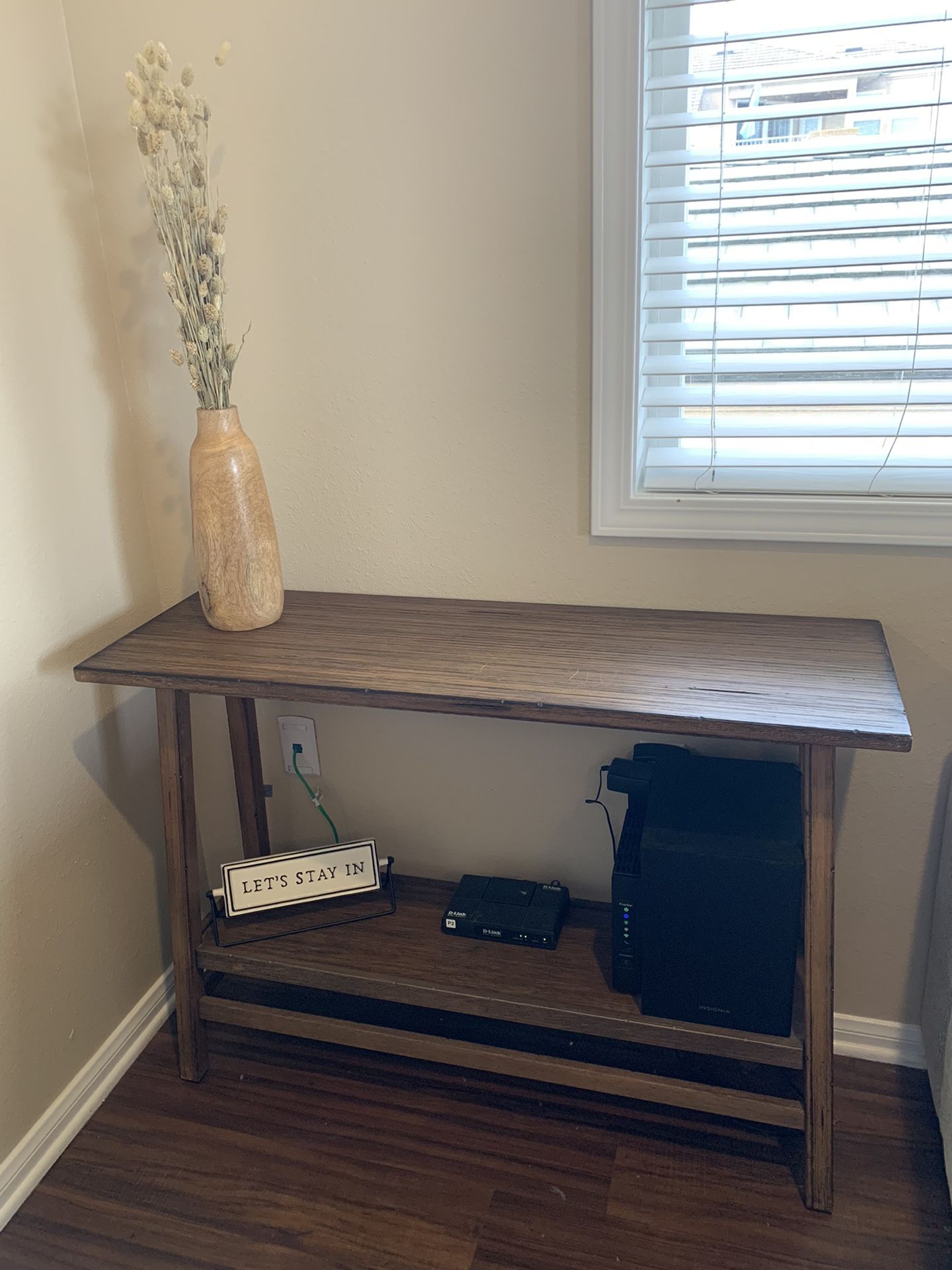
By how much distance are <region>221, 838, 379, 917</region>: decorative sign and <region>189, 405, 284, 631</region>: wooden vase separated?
1.46 ft

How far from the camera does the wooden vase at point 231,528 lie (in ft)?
4.67

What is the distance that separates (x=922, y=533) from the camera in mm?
1396

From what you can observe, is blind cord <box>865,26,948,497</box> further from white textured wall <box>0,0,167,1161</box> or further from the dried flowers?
white textured wall <box>0,0,167,1161</box>

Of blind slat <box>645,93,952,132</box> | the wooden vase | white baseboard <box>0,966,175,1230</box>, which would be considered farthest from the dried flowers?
white baseboard <box>0,966,175,1230</box>

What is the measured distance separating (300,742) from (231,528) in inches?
20.8

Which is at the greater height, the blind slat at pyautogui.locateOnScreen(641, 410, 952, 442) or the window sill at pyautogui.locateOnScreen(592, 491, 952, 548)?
the blind slat at pyautogui.locateOnScreen(641, 410, 952, 442)

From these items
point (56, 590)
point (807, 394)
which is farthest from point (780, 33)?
point (56, 590)

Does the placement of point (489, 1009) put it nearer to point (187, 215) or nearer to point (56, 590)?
point (56, 590)

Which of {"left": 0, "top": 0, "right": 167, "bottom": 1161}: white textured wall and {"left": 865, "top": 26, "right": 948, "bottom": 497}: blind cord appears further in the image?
{"left": 0, "top": 0, "right": 167, "bottom": 1161}: white textured wall

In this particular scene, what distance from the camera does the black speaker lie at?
50.5 inches

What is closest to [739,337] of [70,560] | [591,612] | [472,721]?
[591,612]

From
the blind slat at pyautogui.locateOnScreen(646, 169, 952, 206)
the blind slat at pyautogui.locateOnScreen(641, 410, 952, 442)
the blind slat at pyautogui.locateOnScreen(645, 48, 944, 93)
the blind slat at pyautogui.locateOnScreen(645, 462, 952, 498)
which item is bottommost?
the blind slat at pyautogui.locateOnScreen(645, 462, 952, 498)

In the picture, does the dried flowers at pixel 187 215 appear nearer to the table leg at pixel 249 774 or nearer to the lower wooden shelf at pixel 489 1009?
the table leg at pixel 249 774

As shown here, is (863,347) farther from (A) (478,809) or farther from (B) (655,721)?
(A) (478,809)
